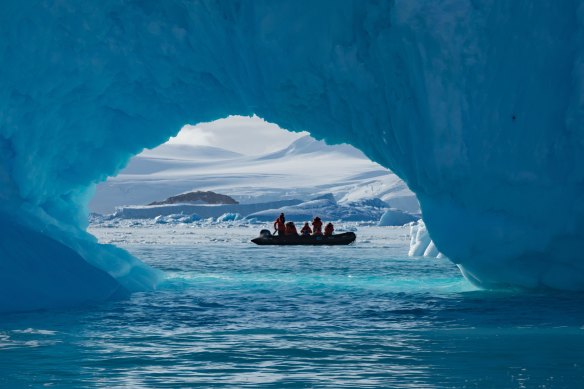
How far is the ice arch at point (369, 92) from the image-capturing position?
12.9 m

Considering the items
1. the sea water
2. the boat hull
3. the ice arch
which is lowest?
the sea water

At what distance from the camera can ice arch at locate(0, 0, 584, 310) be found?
42.4ft

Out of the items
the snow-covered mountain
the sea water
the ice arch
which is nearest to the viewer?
the sea water

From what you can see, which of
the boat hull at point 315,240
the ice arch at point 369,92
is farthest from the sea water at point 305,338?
the boat hull at point 315,240

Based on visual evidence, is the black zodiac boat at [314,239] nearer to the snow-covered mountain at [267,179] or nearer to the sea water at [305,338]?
the sea water at [305,338]

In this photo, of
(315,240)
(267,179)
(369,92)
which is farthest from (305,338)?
(267,179)

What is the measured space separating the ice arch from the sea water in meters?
1.29

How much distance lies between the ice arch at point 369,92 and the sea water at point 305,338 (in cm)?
129

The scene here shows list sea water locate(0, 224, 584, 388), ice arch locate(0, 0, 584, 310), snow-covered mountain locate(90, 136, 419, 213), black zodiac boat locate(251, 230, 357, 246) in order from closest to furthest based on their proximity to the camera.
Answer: sea water locate(0, 224, 584, 388), ice arch locate(0, 0, 584, 310), black zodiac boat locate(251, 230, 357, 246), snow-covered mountain locate(90, 136, 419, 213)

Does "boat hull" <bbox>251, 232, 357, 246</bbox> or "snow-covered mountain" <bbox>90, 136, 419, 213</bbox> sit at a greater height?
"snow-covered mountain" <bbox>90, 136, 419, 213</bbox>

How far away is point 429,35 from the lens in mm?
12766

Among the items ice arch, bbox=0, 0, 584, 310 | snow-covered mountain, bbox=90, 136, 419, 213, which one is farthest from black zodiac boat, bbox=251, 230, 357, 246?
snow-covered mountain, bbox=90, 136, 419, 213

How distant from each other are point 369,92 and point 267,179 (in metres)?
123

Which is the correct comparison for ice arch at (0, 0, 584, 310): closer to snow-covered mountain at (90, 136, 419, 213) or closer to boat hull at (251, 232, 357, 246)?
boat hull at (251, 232, 357, 246)
